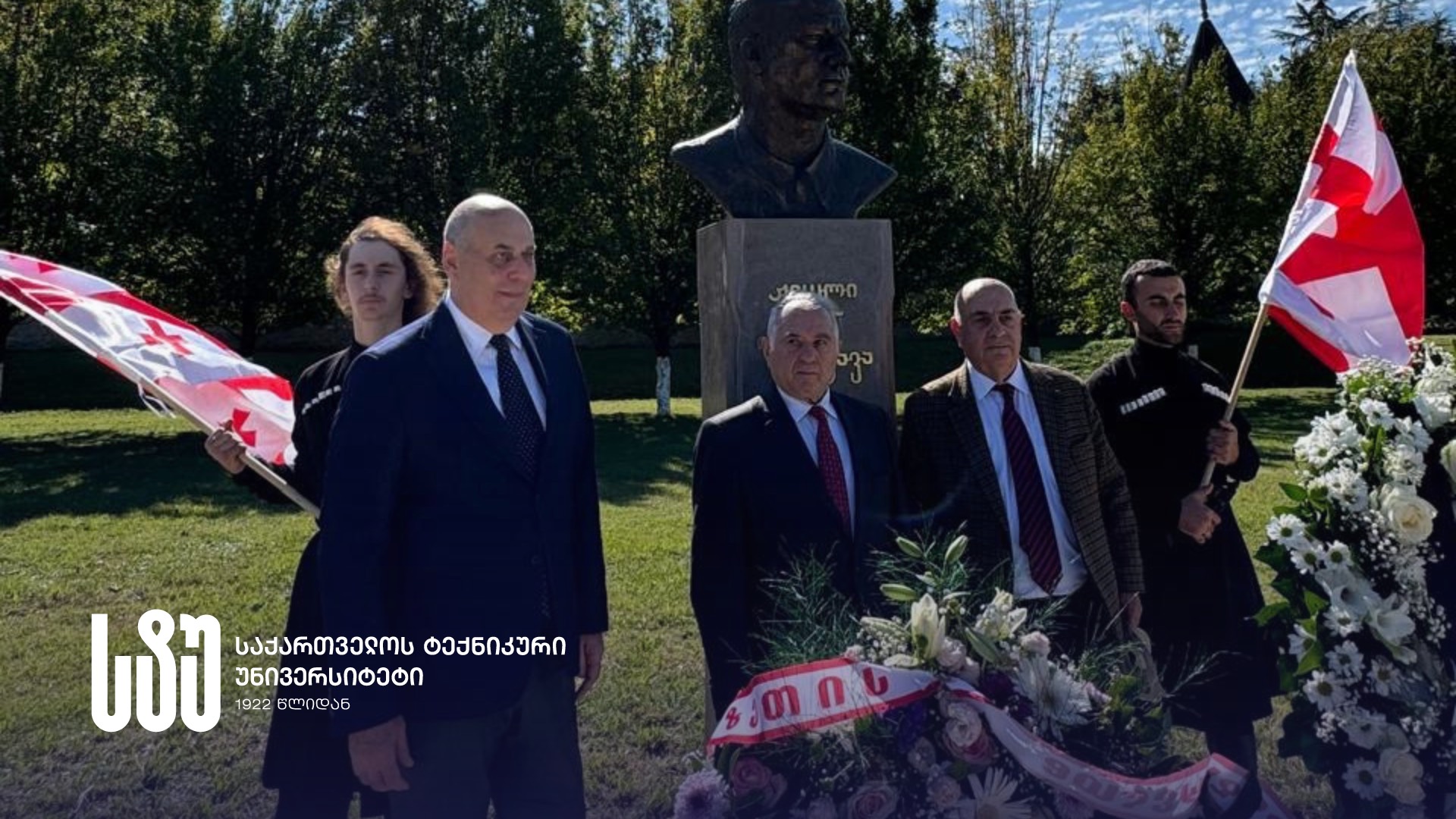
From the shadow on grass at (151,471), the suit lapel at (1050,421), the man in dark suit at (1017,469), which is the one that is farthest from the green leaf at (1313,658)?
the shadow on grass at (151,471)

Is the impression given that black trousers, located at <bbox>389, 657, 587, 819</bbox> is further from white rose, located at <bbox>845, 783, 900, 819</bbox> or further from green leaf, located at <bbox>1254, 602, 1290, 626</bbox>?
green leaf, located at <bbox>1254, 602, 1290, 626</bbox>

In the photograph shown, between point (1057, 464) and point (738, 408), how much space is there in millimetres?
1079

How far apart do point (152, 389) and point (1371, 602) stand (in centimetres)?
386

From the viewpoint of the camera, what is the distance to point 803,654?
264cm

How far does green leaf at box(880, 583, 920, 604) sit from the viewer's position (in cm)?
262

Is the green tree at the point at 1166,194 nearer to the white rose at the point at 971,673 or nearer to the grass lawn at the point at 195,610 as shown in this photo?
the grass lawn at the point at 195,610

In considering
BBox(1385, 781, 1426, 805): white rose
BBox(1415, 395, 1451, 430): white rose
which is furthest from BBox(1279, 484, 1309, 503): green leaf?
BBox(1385, 781, 1426, 805): white rose

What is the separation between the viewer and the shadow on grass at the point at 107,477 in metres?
12.0

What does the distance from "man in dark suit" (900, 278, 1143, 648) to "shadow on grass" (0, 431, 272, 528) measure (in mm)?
9624

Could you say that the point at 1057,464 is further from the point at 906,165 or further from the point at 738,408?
the point at 906,165

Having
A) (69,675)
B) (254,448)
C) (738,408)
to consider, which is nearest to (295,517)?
(69,675)

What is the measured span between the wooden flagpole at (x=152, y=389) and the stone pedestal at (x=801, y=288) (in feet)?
5.26

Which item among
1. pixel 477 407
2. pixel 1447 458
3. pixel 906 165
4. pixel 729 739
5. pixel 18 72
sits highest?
pixel 18 72

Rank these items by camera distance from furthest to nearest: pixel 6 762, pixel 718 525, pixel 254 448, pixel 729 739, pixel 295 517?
1. pixel 295 517
2. pixel 6 762
3. pixel 254 448
4. pixel 718 525
5. pixel 729 739
